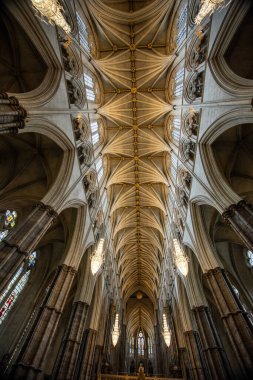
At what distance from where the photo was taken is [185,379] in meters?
13.1

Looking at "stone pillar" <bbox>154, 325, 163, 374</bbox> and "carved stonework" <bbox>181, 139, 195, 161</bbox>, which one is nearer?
"carved stonework" <bbox>181, 139, 195, 161</bbox>

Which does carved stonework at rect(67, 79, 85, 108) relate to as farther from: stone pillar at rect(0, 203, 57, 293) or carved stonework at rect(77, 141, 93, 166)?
stone pillar at rect(0, 203, 57, 293)

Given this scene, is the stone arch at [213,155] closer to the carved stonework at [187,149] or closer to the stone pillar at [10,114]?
the carved stonework at [187,149]

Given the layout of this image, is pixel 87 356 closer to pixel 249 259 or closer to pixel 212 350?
pixel 212 350

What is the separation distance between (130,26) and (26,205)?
540 inches

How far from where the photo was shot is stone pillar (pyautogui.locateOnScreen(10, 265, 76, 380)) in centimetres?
676

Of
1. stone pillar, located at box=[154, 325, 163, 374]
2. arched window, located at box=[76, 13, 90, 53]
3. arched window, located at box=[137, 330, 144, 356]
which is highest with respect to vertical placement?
arched window, located at box=[76, 13, 90, 53]

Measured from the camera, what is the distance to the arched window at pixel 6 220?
12391mm

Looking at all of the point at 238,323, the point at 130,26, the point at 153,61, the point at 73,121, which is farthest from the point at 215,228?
the point at 130,26

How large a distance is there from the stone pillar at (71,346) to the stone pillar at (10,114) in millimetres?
10251

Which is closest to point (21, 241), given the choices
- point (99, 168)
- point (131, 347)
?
point (99, 168)

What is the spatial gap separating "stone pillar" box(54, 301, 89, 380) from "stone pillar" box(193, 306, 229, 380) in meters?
6.38

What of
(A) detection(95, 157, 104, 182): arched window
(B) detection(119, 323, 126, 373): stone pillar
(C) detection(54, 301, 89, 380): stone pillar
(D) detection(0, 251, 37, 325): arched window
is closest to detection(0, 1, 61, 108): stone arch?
(A) detection(95, 157, 104, 182): arched window

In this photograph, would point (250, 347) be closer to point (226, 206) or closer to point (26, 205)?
point (226, 206)
